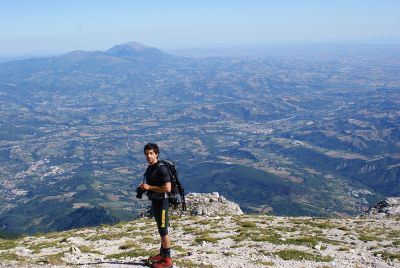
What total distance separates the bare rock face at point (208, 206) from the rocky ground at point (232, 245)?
535cm

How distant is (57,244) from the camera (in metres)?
28.5

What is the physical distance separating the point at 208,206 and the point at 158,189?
28.7m

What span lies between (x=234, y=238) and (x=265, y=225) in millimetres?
6416

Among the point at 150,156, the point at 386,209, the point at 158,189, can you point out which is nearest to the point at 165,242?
the point at 158,189

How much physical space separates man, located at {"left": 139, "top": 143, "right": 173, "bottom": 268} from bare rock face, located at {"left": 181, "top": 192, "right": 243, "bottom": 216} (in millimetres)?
24258

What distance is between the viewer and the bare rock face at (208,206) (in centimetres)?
4312

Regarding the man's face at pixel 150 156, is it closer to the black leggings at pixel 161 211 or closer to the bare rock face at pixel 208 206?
the black leggings at pixel 161 211

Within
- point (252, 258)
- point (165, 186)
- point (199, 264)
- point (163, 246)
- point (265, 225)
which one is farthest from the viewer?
point (265, 225)

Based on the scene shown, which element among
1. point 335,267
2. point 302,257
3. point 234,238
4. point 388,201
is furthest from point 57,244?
point 388,201

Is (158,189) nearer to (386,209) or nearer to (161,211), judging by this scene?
(161,211)

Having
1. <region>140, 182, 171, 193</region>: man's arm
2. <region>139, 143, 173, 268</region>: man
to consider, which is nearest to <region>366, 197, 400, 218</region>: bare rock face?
<region>139, 143, 173, 268</region>: man

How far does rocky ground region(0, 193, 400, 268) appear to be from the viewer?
20.1m

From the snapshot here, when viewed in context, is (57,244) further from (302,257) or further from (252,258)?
(302,257)

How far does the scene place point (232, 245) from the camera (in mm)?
24766
